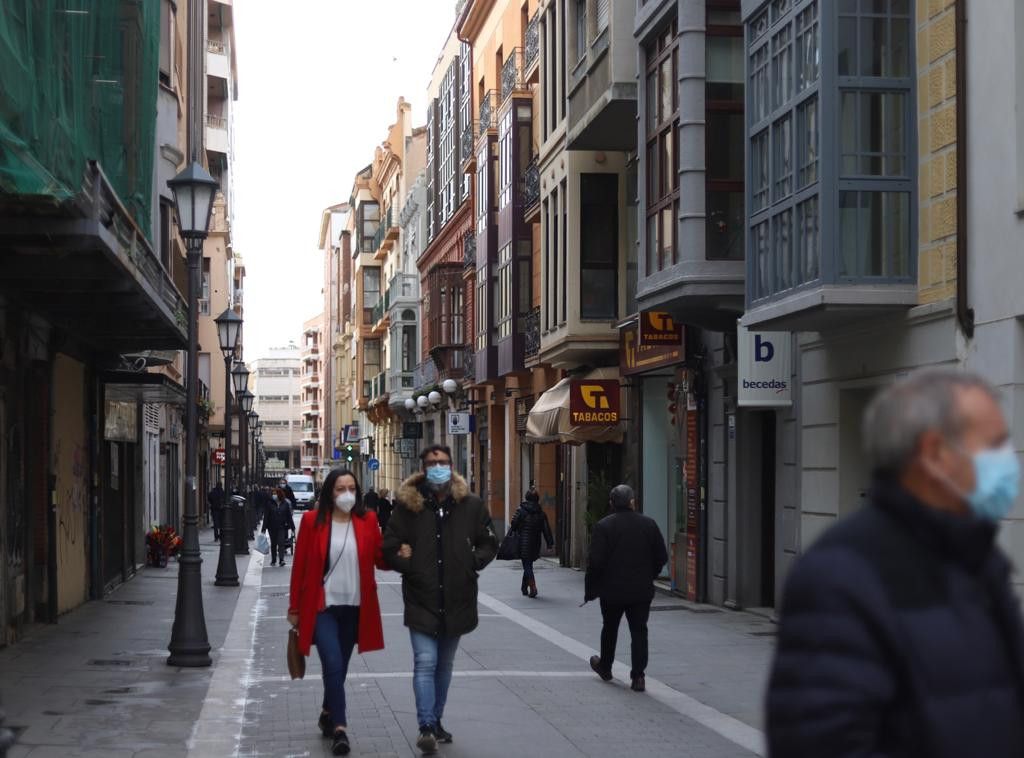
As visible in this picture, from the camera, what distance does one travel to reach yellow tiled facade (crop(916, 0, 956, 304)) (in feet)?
48.2

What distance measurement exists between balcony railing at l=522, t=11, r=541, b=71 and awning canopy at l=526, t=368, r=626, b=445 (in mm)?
8085

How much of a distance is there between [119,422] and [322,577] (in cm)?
1770

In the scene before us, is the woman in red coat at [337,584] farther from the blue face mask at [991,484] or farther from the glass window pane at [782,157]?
the glass window pane at [782,157]

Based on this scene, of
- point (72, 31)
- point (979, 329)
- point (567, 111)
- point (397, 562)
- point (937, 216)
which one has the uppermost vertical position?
point (567, 111)

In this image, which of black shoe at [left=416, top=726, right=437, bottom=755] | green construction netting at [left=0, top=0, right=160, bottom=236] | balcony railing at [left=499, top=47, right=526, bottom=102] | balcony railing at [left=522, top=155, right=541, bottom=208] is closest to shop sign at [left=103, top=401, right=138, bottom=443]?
green construction netting at [left=0, top=0, right=160, bottom=236]

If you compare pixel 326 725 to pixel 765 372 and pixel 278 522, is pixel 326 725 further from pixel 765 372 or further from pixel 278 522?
pixel 278 522

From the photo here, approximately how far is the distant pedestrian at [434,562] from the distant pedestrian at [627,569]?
3314mm

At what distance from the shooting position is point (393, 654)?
1620 centimetres

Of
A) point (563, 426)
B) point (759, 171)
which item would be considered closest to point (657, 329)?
point (563, 426)

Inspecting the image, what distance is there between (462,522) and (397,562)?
478 mm

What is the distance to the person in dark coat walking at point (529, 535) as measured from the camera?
Result: 79.6ft

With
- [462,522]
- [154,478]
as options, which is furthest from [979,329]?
[154,478]

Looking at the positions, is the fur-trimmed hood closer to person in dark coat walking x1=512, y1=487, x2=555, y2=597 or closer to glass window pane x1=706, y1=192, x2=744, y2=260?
glass window pane x1=706, y1=192, x2=744, y2=260

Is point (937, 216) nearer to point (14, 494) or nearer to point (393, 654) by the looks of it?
point (393, 654)
